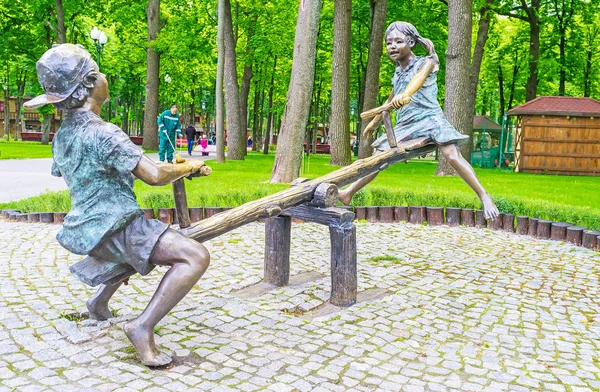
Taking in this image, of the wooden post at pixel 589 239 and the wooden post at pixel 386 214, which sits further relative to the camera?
the wooden post at pixel 386 214

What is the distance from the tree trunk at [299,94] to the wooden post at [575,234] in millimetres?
5113

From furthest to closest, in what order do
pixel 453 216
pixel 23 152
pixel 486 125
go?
pixel 486 125 → pixel 23 152 → pixel 453 216

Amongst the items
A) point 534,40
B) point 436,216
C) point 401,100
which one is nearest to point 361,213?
point 436,216

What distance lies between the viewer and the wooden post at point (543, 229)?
8.06m

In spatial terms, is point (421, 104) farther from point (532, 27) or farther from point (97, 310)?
point (532, 27)

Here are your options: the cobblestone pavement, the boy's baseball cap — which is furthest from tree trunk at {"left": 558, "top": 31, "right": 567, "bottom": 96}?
the boy's baseball cap

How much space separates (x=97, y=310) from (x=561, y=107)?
18400mm

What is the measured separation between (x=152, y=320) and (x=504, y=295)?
3238mm

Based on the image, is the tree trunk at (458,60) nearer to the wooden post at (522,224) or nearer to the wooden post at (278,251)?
the wooden post at (522,224)

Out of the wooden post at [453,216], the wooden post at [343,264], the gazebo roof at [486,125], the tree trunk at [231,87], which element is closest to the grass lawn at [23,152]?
the tree trunk at [231,87]

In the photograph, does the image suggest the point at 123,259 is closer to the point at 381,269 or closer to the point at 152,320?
the point at 152,320

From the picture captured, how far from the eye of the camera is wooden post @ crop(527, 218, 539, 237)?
8.23m

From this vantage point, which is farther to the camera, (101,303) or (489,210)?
(489,210)

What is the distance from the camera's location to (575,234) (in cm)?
771
